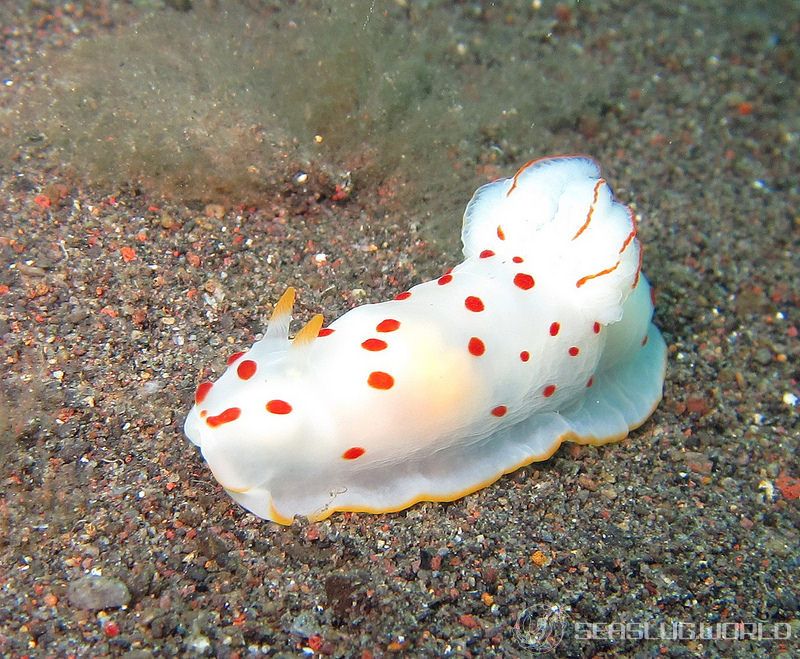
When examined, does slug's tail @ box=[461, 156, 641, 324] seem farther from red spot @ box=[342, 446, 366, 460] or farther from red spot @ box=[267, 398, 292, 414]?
red spot @ box=[267, 398, 292, 414]

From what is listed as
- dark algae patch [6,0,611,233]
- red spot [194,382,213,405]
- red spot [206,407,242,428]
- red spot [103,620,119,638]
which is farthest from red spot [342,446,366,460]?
dark algae patch [6,0,611,233]

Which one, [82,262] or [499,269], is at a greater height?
[82,262]

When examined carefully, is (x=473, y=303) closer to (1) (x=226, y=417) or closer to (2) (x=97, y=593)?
(1) (x=226, y=417)

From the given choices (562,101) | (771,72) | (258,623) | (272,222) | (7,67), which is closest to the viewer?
(258,623)

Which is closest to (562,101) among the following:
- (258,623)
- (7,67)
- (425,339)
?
(425,339)

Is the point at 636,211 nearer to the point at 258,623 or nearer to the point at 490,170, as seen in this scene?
the point at 490,170

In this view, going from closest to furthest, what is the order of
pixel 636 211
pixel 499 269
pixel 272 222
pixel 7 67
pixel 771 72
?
1. pixel 499 269
2. pixel 272 222
3. pixel 7 67
4. pixel 636 211
5. pixel 771 72

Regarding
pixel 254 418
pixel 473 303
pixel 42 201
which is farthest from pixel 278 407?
pixel 42 201
